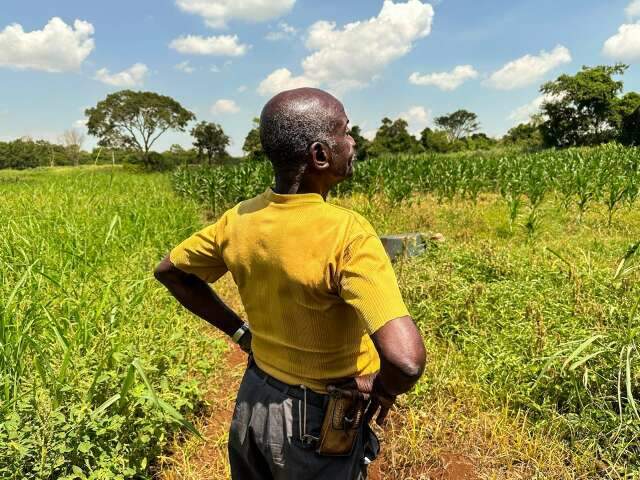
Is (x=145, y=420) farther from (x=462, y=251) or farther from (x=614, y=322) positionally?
(x=462, y=251)

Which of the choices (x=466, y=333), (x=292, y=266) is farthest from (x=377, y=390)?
(x=466, y=333)

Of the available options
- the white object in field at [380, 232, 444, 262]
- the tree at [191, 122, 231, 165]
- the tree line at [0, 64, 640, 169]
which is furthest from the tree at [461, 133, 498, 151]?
the white object in field at [380, 232, 444, 262]

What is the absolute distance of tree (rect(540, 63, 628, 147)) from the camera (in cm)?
3266

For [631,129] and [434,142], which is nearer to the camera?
[631,129]

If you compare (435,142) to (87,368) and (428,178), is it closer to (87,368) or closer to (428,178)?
(428,178)

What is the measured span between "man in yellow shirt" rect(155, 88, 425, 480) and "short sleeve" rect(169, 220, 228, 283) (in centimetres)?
1

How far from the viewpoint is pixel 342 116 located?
1111 mm

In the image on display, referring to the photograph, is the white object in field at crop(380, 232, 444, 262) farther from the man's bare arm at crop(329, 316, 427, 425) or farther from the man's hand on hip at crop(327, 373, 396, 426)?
the man's bare arm at crop(329, 316, 427, 425)

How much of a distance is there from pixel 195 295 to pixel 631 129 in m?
39.4

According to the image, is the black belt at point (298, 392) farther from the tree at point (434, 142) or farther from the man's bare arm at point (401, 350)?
the tree at point (434, 142)

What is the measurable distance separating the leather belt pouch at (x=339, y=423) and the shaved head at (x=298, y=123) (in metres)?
0.59

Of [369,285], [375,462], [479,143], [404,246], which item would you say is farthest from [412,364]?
[479,143]

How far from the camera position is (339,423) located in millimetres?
1106

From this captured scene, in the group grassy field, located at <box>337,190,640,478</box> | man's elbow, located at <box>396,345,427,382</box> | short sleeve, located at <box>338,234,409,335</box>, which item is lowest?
grassy field, located at <box>337,190,640,478</box>
